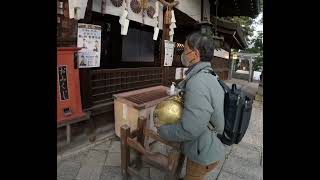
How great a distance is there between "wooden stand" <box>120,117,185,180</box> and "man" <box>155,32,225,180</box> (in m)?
0.34

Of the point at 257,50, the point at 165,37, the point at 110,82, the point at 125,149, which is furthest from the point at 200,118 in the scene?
the point at 257,50

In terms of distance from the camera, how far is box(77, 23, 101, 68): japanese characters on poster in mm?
4906

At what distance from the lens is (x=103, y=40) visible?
5.99 m

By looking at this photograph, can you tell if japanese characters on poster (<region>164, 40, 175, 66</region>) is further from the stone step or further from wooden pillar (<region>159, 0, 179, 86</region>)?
the stone step

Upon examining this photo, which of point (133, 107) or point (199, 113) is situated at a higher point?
point (199, 113)

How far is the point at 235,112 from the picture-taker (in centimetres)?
250

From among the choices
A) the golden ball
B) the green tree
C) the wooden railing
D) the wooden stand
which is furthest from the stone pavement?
the green tree

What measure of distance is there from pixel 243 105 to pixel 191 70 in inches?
25.8

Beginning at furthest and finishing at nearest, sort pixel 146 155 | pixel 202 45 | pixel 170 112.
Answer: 1. pixel 146 155
2. pixel 170 112
3. pixel 202 45

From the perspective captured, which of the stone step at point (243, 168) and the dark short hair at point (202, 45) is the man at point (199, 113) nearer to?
the dark short hair at point (202, 45)

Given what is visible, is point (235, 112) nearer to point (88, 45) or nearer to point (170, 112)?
point (170, 112)

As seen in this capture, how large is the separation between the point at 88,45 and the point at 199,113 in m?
3.64

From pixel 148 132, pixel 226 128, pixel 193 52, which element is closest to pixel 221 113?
pixel 226 128

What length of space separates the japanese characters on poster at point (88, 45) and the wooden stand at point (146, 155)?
2052 millimetres
